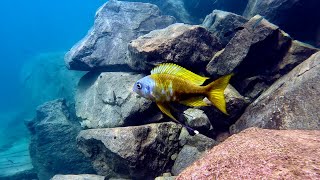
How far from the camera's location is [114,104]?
21.3 feet

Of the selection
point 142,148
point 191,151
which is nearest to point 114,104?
point 142,148

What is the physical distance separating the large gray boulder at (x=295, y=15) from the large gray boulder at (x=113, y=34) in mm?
3961

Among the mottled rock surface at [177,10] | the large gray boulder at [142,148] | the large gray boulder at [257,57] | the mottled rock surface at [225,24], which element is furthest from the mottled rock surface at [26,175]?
the mottled rock surface at [177,10]

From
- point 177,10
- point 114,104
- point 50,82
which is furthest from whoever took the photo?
point 50,82

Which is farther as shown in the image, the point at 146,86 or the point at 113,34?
the point at 113,34

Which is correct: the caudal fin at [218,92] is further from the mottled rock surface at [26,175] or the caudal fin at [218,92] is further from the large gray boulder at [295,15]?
the mottled rock surface at [26,175]

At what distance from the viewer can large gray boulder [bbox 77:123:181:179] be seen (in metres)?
4.92

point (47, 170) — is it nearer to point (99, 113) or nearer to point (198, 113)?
point (99, 113)

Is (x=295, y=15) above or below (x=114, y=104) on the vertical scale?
below

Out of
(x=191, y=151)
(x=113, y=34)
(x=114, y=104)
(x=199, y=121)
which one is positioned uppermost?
(x=113, y=34)

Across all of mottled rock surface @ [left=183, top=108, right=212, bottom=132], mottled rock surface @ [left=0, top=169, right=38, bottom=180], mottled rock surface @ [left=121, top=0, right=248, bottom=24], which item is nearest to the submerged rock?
mottled rock surface @ [left=0, top=169, right=38, bottom=180]

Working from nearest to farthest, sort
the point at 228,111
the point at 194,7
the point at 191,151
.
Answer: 1. the point at 191,151
2. the point at 228,111
3. the point at 194,7

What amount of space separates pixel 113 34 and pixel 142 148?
A: 5392 mm

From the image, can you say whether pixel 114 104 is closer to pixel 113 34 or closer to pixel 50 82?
pixel 113 34
